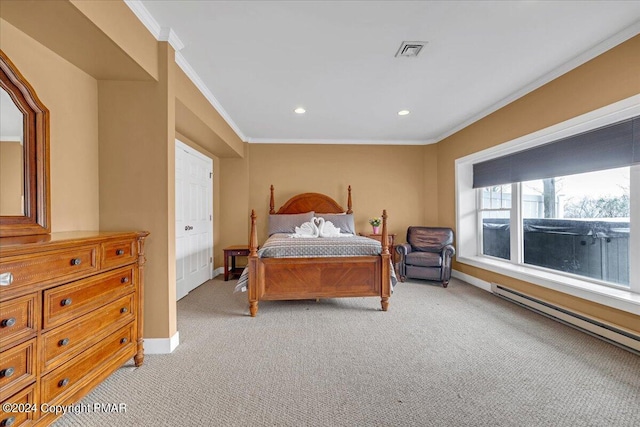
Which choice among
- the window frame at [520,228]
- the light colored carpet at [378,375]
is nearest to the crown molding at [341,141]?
the window frame at [520,228]

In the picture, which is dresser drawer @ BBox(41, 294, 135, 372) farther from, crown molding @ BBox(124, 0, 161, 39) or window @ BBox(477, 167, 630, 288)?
window @ BBox(477, 167, 630, 288)

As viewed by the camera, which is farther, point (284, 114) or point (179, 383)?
point (284, 114)

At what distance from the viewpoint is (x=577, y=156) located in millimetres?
2758

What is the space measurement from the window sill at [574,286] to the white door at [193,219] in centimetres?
425

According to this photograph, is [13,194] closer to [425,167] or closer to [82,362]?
[82,362]

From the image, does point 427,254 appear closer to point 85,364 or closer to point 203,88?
point 203,88

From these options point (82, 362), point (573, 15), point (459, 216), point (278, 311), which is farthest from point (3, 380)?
point (459, 216)

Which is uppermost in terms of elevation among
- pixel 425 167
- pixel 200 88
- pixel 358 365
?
pixel 200 88

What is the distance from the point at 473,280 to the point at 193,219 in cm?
436

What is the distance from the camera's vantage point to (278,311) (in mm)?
3188

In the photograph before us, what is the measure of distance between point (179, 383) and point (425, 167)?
512 cm

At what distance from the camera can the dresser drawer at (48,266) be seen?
116cm

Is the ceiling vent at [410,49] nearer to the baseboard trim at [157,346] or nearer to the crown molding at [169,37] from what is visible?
the crown molding at [169,37]

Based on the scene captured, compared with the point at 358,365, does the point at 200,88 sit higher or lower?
higher
